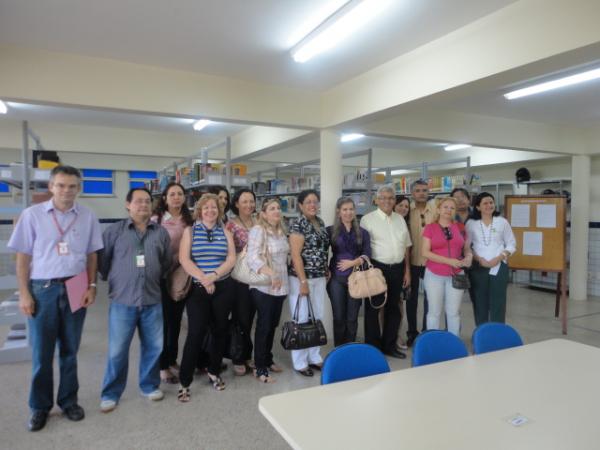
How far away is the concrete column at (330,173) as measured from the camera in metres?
4.90

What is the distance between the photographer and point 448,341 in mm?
2229

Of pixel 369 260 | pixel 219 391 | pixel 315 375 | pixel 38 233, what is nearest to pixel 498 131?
pixel 369 260

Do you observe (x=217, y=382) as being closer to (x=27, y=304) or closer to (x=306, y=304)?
(x=306, y=304)

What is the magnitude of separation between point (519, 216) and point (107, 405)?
495cm

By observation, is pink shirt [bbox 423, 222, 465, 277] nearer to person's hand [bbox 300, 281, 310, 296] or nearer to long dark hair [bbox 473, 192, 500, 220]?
long dark hair [bbox 473, 192, 500, 220]

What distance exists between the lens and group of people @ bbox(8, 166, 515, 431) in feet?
8.73

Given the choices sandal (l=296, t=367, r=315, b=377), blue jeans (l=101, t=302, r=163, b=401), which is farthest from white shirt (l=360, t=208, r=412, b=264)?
blue jeans (l=101, t=302, r=163, b=401)

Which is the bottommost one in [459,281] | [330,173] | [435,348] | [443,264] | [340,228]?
[435,348]

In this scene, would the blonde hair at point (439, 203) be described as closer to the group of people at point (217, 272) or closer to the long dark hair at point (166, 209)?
the group of people at point (217, 272)

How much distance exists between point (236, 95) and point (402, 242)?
2327mm

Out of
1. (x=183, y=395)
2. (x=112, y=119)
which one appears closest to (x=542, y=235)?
(x=183, y=395)

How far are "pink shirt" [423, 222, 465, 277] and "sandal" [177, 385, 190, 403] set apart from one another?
2318mm

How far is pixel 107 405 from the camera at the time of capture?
115 inches

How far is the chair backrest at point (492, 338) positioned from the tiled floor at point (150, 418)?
1.31 meters
